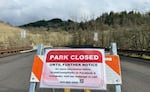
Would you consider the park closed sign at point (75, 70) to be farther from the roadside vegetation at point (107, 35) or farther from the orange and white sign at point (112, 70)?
the roadside vegetation at point (107, 35)

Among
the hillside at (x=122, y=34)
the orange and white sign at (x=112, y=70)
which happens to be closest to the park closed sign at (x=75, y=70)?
the orange and white sign at (x=112, y=70)

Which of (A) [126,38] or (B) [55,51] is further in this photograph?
(A) [126,38]

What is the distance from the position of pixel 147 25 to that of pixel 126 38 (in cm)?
714

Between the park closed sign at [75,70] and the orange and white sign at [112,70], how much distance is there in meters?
0.11

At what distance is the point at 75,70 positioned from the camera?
715cm

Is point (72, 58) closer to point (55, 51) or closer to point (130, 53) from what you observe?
point (55, 51)

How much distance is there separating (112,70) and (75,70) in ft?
2.63

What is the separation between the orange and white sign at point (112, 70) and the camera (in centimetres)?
703

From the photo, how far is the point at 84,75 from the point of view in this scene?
708 cm

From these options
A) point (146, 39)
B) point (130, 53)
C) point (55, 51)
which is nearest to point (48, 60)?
point (55, 51)

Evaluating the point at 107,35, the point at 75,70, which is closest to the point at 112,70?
the point at 75,70

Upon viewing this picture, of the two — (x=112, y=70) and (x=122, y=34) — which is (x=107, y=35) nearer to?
(x=122, y=34)

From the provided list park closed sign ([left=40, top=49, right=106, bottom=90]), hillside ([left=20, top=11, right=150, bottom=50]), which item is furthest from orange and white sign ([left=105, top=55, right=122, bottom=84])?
hillside ([left=20, top=11, right=150, bottom=50])

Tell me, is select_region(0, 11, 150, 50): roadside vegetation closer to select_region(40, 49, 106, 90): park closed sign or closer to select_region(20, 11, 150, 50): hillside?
select_region(20, 11, 150, 50): hillside
